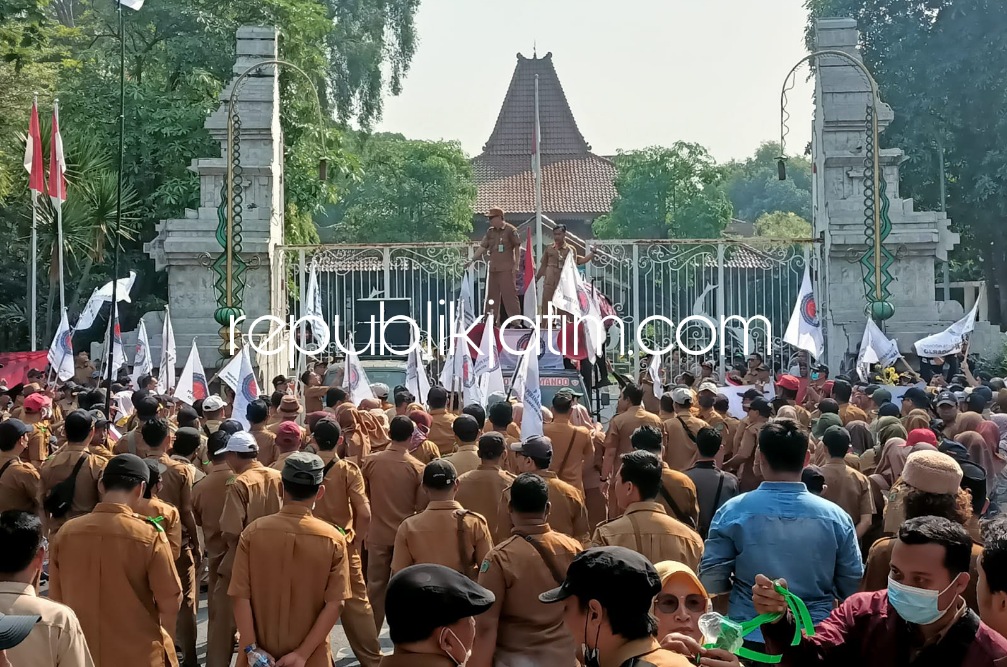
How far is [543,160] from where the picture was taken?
51.3 meters

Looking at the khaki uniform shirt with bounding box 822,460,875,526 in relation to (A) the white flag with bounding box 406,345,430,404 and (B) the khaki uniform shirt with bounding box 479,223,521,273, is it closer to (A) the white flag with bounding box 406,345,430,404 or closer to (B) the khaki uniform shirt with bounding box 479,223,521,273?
(A) the white flag with bounding box 406,345,430,404

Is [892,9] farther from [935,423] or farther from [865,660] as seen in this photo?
[865,660]

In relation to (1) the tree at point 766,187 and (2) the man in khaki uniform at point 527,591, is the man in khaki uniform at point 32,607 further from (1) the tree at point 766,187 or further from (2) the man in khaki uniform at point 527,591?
(1) the tree at point 766,187

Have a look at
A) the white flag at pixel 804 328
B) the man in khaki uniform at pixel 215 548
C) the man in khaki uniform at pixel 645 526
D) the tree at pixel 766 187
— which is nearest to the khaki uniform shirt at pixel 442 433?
the man in khaki uniform at pixel 215 548

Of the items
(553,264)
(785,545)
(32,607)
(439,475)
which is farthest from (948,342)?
(32,607)

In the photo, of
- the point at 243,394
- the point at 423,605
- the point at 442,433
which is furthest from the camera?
the point at 243,394

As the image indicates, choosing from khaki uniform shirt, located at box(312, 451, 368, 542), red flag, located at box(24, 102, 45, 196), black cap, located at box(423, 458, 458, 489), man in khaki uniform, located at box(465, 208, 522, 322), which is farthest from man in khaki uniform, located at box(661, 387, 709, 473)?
red flag, located at box(24, 102, 45, 196)

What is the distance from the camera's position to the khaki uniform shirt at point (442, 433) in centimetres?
1055

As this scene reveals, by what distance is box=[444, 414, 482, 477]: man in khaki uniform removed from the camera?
8.37 meters

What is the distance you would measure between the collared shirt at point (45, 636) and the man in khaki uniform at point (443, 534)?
229cm

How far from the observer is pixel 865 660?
3947 millimetres

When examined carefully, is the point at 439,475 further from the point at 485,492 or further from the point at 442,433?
the point at 442,433

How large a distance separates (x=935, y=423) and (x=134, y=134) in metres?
20.6

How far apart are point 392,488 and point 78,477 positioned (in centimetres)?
190
